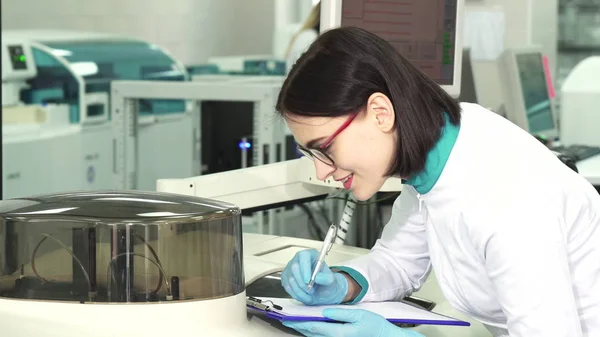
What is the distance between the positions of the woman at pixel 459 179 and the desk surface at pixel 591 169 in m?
1.69

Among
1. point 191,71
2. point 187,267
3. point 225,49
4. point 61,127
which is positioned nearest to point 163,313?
point 187,267

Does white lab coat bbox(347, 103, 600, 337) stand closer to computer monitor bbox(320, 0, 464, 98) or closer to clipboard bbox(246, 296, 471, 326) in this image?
clipboard bbox(246, 296, 471, 326)

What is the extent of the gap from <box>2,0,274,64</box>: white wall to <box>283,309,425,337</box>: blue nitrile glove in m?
4.09

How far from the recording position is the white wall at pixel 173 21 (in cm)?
489

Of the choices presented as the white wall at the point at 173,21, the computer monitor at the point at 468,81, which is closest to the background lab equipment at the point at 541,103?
the computer monitor at the point at 468,81

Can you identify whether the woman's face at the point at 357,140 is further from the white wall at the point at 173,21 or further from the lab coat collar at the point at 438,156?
the white wall at the point at 173,21

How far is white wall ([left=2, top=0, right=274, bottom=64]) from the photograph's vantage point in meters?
4.89

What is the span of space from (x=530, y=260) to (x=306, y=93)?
13.1 inches

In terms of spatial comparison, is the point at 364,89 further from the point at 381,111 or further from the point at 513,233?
the point at 513,233

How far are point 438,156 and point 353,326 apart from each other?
0.79 ft

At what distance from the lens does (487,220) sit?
3.27 ft

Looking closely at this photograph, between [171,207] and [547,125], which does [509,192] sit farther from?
[547,125]

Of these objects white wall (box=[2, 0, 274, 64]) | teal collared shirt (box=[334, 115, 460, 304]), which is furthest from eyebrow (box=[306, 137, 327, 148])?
white wall (box=[2, 0, 274, 64])

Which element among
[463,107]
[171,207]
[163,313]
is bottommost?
[163,313]
